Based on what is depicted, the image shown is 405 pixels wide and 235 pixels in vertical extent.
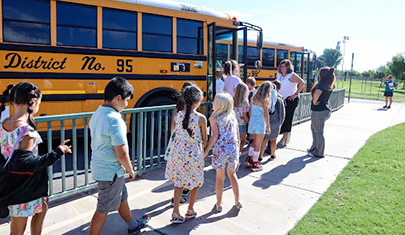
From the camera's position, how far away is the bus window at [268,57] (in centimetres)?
1426

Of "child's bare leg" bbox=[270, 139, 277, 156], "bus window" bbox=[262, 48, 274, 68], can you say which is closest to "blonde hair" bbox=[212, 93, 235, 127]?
"child's bare leg" bbox=[270, 139, 277, 156]

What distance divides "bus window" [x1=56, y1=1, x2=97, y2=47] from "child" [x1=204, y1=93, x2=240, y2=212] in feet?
10.4

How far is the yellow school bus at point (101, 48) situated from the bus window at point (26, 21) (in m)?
0.01

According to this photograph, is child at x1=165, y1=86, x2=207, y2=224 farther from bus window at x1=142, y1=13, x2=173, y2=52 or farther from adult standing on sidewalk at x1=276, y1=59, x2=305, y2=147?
adult standing on sidewalk at x1=276, y1=59, x2=305, y2=147

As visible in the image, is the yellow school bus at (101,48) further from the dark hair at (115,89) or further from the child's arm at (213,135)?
the dark hair at (115,89)

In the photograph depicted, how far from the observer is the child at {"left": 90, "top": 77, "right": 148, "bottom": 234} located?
8.25 ft

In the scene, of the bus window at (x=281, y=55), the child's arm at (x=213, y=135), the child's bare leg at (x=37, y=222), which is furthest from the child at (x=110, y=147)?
the bus window at (x=281, y=55)

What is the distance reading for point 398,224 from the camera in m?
3.30

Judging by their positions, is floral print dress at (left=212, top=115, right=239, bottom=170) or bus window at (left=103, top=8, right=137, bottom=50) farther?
bus window at (left=103, top=8, right=137, bottom=50)

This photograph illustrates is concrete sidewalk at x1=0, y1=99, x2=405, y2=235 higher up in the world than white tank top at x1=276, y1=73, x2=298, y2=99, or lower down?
lower down

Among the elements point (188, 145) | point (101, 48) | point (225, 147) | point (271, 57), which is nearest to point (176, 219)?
point (188, 145)

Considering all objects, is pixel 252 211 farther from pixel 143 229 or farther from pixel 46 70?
pixel 46 70

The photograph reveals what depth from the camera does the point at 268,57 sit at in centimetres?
1448

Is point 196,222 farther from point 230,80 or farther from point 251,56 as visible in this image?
point 251,56
